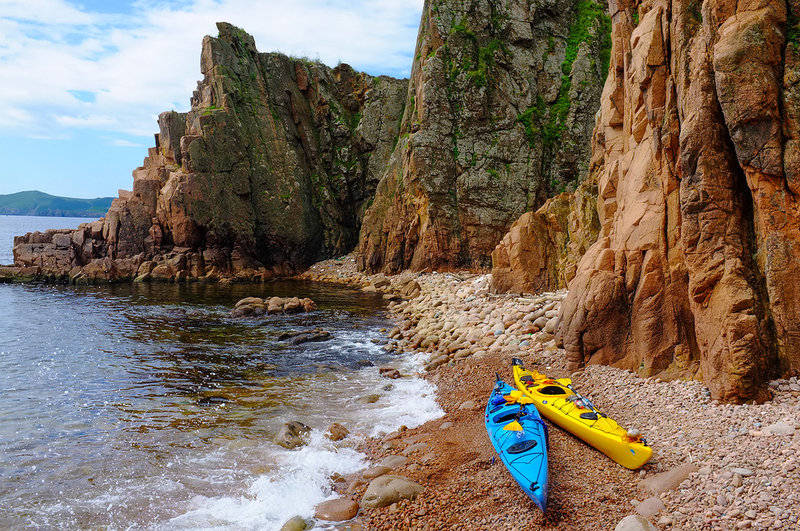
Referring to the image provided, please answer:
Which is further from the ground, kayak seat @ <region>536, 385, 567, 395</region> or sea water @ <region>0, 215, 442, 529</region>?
kayak seat @ <region>536, 385, 567, 395</region>

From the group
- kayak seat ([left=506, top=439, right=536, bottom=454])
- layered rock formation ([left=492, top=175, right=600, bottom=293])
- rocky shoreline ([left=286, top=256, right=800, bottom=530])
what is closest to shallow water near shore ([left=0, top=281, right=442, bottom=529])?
rocky shoreline ([left=286, top=256, right=800, bottom=530])

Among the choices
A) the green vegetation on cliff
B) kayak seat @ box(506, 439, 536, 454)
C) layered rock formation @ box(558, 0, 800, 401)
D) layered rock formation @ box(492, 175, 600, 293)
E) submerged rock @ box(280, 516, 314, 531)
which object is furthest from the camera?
the green vegetation on cliff

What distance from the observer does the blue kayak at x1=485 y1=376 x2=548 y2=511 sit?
7.58 m

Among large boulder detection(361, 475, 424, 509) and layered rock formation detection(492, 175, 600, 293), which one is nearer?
large boulder detection(361, 475, 424, 509)

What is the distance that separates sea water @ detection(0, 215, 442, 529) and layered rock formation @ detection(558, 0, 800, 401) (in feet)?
18.6

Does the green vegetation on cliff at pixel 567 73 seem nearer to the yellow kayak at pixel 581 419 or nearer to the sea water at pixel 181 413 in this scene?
the sea water at pixel 181 413

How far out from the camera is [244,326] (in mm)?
24375

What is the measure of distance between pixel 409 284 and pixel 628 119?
1971 centimetres

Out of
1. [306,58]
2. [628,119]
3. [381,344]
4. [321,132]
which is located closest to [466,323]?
[381,344]

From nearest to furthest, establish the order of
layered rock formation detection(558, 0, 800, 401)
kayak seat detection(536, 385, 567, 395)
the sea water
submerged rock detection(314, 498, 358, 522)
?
submerged rock detection(314, 498, 358, 522) → layered rock formation detection(558, 0, 800, 401) → the sea water → kayak seat detection(536, 385, 567, 395)

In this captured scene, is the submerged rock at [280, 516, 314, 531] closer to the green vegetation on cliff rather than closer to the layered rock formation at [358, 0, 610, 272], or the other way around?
the layered rock formation at [358, 0, 610, 272]

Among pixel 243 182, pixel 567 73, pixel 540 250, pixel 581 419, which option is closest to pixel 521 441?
pixel 581 419

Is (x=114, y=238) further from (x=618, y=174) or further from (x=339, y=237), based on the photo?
(x=618, y=174)

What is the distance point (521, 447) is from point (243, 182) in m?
39.8
